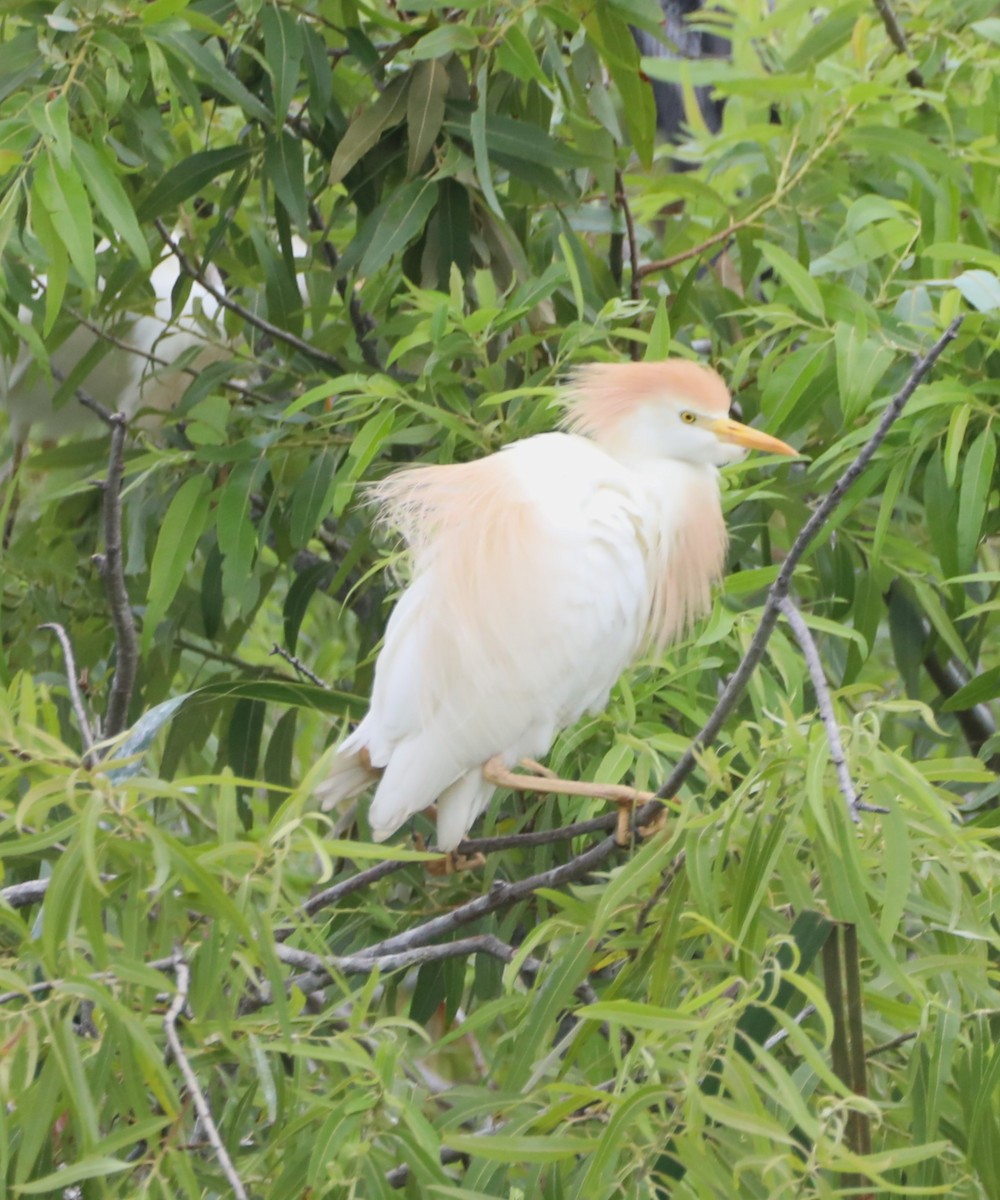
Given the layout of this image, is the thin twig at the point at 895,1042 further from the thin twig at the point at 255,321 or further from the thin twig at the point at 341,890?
the thin twig at the point at 255,321

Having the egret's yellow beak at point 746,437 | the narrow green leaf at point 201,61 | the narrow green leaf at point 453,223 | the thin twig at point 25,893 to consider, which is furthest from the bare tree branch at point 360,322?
the thin twig at point 25,893

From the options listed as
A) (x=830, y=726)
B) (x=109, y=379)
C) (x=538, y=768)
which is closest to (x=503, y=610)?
(x=538, y=768)

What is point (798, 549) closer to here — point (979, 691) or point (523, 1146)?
point (523, 1146)

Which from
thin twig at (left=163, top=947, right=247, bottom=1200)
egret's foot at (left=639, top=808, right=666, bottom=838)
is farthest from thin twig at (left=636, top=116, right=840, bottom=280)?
thin twig at (left=163, top=947, right=247, bottom=1200)

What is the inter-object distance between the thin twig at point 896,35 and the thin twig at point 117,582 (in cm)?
108

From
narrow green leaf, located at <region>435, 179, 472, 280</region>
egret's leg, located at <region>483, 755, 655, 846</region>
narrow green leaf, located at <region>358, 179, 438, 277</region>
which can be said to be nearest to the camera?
egret's leg, located at <region>483, 755, 655, 846</region>

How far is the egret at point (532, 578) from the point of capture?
4.09 feet

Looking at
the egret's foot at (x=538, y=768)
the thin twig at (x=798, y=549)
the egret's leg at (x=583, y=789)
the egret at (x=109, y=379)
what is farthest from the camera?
the egret at (x=109, y=379)

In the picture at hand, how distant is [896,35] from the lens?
5.43 feet

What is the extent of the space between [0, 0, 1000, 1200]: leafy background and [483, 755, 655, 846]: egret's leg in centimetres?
4

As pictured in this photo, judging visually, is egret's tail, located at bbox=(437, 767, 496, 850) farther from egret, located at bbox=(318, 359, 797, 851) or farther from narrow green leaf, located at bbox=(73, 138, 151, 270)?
narrow green leaf, located at bbox=(73, 138, 151, 270)

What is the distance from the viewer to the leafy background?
77 cm

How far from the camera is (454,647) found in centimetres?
125

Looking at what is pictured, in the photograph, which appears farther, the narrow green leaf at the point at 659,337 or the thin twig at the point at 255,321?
the thin twig at the point at 255,321
